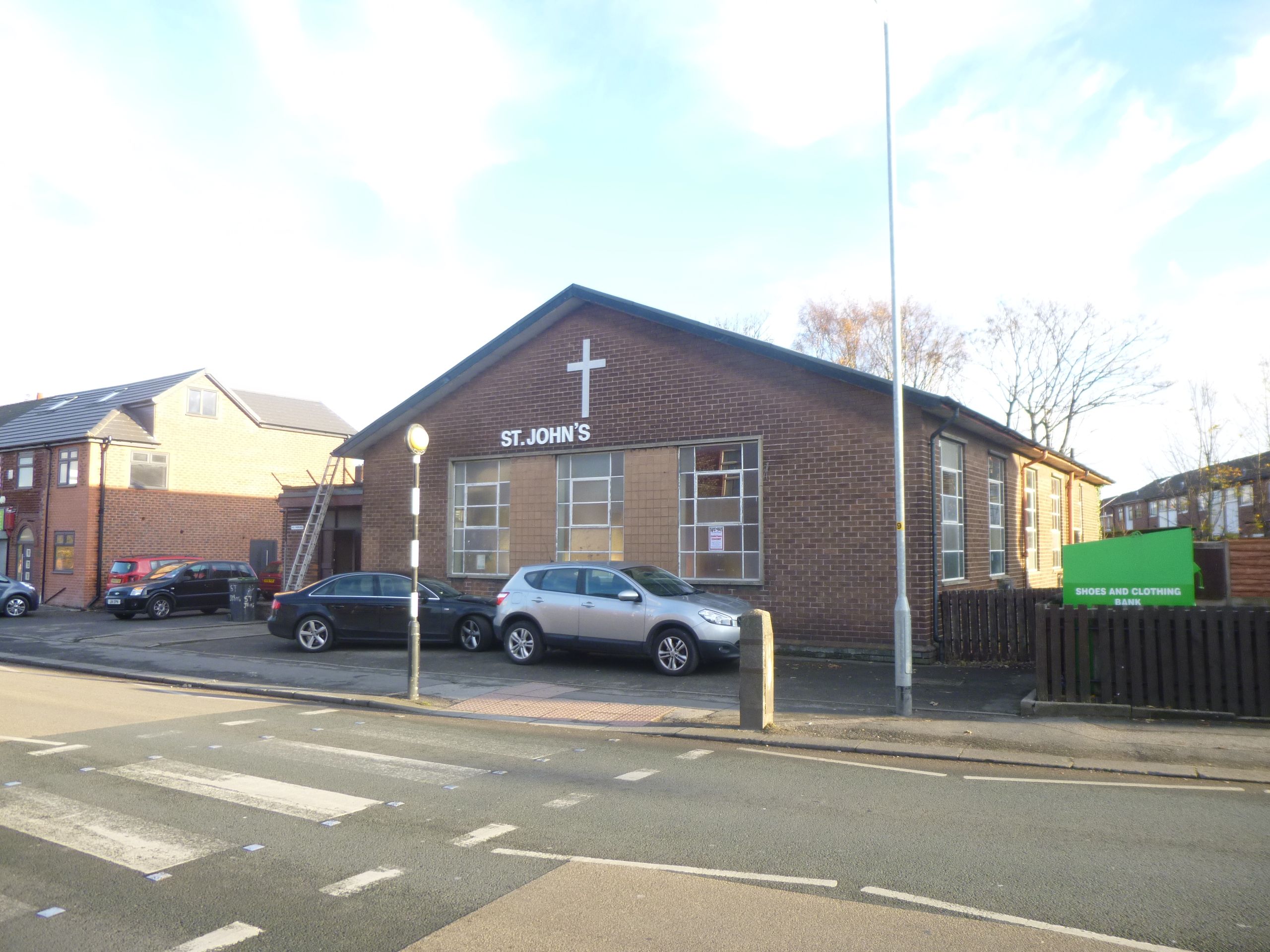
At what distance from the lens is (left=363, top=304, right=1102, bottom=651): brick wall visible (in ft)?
49.5

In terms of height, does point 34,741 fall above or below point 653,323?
below

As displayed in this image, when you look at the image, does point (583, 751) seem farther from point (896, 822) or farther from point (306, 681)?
point (306, 681)

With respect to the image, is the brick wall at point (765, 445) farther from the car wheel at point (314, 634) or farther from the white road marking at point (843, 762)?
the white road marking at point (843, 762)

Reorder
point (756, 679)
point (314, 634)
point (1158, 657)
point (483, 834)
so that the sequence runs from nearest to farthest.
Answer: point (483, 834)
point (756, 679)
point (1158, 657)
point (314, 634)

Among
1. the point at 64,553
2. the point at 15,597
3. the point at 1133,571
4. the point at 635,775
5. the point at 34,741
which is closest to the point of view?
the point at 635,775

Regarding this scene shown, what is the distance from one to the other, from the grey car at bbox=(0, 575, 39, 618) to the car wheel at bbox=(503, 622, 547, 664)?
832 inches

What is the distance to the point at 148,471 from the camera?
1325 inches

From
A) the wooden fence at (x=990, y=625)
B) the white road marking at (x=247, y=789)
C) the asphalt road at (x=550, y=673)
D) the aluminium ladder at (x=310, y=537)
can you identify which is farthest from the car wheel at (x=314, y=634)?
the wooden fence at (x=990, y=625)

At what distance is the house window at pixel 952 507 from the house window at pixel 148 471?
28852mm

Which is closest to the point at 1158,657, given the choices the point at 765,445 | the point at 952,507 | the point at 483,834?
the point at 952,507

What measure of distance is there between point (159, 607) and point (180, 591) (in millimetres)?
727

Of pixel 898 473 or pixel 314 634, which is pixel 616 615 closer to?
pixel 898 473

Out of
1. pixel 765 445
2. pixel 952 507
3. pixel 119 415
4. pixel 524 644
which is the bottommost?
pixel 524 644

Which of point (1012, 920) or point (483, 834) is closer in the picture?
point (1012, 920)
